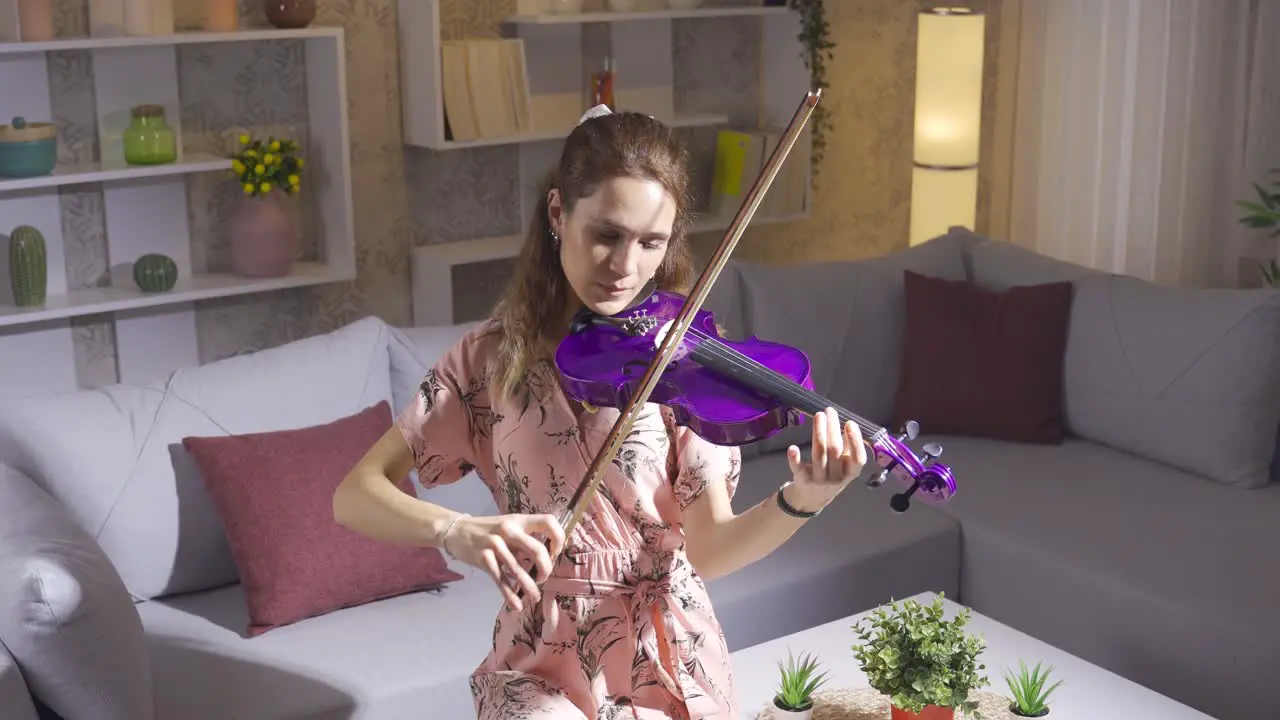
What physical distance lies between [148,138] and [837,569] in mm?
1797

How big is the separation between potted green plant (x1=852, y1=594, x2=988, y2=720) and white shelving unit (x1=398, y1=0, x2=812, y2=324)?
76.4 inches

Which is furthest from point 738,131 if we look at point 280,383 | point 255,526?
point 255,526

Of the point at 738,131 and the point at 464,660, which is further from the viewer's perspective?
the point at 738,131

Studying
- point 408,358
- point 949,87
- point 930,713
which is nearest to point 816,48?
point 949,87

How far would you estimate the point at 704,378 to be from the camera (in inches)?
60.2

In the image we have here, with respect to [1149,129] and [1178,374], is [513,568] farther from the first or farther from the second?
[1149,129]

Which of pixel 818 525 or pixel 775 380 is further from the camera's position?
pixel 818 525

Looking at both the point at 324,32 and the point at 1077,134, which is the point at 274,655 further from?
the point at 1077,134

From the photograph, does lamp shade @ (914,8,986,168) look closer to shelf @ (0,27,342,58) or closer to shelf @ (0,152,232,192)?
shelf @ (0,27,342,58)

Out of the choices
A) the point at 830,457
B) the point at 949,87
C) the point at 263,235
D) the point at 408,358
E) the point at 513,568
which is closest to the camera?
the point at 513,568

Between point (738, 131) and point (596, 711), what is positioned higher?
point (738, 131)

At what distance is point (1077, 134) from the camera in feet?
13.7

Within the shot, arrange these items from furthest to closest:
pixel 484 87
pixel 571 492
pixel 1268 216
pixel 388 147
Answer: pixel 388 147 < pixel 484 87 < pixel 1268 216 < pixel 571 492

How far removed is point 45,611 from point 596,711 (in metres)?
0.88
